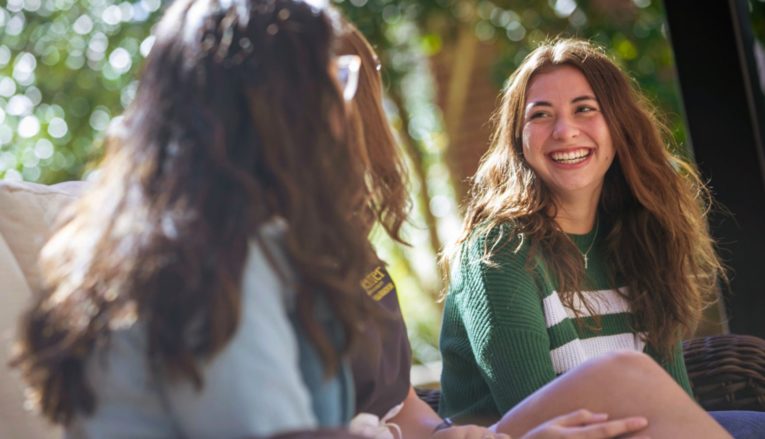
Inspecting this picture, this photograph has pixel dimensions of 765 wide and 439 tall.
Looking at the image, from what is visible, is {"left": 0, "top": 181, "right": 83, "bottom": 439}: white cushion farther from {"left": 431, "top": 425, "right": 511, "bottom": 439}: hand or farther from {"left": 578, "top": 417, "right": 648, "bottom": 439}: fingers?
{"left": 578, "top": 417, "right": 648, "bottom": 439}: fingers

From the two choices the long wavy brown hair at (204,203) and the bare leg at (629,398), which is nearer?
the long wavy brown hair at (204,203)

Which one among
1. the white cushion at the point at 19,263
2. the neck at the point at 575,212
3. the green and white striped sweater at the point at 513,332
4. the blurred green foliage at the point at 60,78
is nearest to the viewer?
the white cushion at the point at 19,263

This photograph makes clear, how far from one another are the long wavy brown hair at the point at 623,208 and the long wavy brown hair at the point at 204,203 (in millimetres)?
983

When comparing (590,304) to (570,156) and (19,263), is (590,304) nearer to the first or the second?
(570,156)

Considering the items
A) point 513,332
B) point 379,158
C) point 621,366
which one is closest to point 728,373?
point 513,332

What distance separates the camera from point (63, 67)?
4738 millimetres

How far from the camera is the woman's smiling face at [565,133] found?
7.63 feet

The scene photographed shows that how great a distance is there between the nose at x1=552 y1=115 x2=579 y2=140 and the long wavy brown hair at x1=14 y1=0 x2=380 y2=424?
0.99m

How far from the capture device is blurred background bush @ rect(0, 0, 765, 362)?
4203mm

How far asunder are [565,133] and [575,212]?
8.3 inches

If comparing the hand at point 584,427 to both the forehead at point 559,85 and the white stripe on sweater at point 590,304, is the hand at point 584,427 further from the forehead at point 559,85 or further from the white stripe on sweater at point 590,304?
the forehead at point 559,85

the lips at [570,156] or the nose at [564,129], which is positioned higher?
the nose at [564,129]

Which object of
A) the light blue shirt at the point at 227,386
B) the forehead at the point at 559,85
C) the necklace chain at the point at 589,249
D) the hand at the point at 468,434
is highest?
the forehead at the point at 559,85

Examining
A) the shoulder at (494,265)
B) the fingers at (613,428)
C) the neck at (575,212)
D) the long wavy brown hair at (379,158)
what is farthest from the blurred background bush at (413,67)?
the fingers at (613,428)
